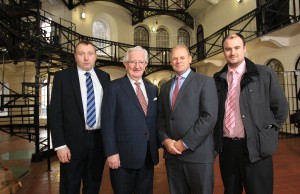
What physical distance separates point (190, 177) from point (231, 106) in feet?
2.34

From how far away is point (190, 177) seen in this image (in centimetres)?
210

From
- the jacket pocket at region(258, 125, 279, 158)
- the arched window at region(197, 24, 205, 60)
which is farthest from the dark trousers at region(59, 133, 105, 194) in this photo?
the arched window at region(197, 24, 205, 60)

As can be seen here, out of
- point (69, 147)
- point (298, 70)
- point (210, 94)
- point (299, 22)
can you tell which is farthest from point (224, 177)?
point (298, 70)

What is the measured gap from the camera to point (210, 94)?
6.81ft

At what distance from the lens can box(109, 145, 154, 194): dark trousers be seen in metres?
2.21

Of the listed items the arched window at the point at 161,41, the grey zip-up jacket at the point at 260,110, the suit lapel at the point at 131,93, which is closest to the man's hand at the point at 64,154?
the suit lapel at the point at 131,93

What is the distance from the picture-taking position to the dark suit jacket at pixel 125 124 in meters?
2.18

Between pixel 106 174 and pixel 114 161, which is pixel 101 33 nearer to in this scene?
pixel 106 174

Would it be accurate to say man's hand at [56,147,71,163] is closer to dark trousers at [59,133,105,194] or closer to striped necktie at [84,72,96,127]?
dark trousers at [59,133,105,194]

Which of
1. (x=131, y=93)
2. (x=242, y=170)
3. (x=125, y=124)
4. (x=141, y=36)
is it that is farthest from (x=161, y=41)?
(x=242, y=170)

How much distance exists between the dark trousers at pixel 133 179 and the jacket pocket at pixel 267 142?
964 mm

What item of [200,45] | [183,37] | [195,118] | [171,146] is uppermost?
[183,37]

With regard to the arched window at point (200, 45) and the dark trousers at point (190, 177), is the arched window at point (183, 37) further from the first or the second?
the dark trousers at point (190, 177)

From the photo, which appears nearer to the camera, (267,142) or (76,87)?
(267,142)
